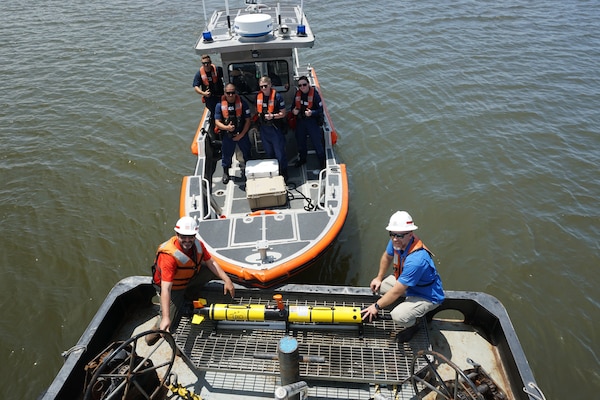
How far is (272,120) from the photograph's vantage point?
273 inches

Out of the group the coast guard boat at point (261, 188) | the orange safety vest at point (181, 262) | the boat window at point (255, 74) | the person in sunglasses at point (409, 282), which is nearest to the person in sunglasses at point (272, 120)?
the coast guard boat at point (261, 188)

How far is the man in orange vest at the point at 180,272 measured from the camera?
148 inches

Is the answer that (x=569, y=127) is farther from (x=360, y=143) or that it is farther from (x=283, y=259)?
(x=283, y=259)

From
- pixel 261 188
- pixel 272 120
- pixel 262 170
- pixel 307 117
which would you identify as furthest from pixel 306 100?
pixel 261 188

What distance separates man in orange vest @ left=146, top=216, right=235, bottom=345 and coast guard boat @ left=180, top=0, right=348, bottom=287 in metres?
0.69

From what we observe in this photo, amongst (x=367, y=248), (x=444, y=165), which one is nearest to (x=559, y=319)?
(x=367, y=248)

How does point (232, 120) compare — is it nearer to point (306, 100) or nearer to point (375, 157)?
point (306, 100)

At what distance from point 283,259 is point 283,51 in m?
4.17

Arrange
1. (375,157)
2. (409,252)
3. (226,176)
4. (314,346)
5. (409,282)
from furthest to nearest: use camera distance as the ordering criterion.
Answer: (375,157) → (226,176) → (314,346) → (409,252) → (409,282)

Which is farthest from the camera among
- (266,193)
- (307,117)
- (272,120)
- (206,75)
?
(206,75)

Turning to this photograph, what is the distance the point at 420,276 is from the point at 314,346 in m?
1.30

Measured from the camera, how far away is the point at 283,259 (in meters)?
5.01

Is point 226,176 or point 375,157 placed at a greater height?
point 226,176

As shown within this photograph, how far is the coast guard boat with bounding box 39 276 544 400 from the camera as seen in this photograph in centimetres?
347
